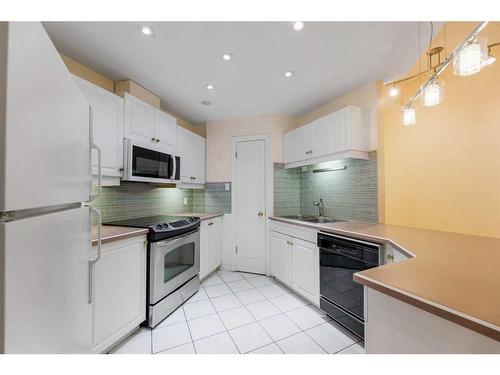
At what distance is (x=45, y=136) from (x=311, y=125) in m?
2.60

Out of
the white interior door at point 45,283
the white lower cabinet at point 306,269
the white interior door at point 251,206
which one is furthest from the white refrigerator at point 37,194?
the white interior door at point 251,206

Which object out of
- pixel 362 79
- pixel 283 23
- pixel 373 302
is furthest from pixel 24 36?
pixel 362 79

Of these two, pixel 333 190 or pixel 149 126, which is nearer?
pixel 149 126

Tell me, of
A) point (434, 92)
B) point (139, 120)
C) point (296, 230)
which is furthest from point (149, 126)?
point (434, 92)

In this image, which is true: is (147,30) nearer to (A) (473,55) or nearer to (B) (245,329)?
(A) (473,55)

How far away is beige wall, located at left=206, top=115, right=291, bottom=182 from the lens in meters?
3.20

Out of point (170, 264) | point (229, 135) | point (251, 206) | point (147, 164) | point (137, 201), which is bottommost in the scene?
point (170, 264)

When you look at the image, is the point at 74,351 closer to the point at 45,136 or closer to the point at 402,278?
the point at 45,136

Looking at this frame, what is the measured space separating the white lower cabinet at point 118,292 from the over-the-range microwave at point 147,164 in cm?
67

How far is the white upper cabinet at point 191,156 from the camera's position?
2.89 metres

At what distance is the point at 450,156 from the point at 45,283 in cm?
272

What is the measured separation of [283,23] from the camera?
4.85ft

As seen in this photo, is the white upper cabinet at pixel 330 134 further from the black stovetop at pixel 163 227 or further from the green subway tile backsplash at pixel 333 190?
the black stovetop at pixel 163 227

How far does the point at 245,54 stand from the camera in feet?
5.92
